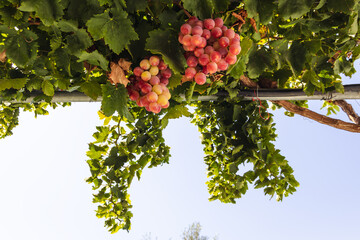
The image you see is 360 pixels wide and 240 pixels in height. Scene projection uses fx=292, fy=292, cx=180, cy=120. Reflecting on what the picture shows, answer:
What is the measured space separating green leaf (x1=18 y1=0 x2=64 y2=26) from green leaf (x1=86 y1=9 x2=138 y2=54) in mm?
67

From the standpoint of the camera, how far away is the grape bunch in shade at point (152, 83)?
73cm

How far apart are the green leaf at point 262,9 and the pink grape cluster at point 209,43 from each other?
0.20 feet

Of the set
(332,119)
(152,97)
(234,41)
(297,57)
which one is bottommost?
(152,97)

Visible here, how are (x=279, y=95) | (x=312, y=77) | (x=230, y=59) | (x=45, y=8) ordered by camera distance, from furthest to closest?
(x=279, y=95) → (x=312, y=77) → (x=230, y=59) → (x=45, y=8)

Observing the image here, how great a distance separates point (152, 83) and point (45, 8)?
0.29 metres

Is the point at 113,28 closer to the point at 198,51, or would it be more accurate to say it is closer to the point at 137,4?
the point at 137,4

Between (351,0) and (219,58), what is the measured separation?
1.15 feet

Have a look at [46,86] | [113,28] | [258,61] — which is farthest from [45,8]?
[258,61]

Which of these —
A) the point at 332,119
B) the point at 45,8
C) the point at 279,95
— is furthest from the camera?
the point at 332,119

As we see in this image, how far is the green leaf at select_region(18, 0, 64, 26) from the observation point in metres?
0.57

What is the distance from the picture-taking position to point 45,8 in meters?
0.59

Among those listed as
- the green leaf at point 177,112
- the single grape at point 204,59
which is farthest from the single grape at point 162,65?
the green leaf at point 177,112

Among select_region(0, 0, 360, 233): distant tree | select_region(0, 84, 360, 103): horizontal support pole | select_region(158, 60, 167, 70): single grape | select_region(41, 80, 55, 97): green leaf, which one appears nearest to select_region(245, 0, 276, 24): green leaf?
select_region(0, 0, 360, 233): distant tree

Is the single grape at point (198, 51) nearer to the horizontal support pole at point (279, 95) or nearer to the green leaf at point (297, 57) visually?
the green leaf at point (297, 57)
